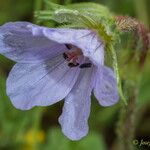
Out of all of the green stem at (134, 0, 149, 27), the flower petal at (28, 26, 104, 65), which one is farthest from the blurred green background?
the flower petal at (28, 26, 104, 65)

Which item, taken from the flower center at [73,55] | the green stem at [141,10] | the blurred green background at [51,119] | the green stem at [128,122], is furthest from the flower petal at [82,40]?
the green stem at [141,10]

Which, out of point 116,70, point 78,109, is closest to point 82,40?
point 116,70

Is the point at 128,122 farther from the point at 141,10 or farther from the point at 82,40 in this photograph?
the point at 141,10

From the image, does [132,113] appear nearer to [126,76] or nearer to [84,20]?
[126,76]

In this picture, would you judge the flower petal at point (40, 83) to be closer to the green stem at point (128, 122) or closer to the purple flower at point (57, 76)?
the purple flower at point (57, 76)

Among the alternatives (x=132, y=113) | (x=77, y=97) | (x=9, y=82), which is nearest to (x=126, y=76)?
→ (x=132, y=113)

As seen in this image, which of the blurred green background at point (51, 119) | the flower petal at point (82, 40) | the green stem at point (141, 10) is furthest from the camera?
the green stem at point (141, 10)
